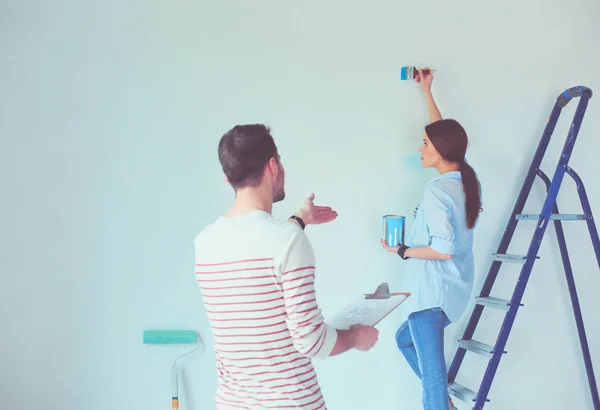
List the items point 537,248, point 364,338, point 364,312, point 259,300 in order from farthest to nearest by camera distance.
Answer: point 537,248
point 364,312
point 364,338
point 259,300

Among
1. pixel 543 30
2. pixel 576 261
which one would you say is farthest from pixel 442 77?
pixel 576 261

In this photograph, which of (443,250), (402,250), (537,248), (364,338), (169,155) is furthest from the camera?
(169,155)

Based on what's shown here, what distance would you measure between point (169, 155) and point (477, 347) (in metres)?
1.75

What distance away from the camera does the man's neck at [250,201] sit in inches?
58.1

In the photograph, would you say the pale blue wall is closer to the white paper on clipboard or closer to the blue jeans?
the blue jeans

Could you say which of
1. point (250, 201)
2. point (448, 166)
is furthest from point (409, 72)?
point (250, 201)

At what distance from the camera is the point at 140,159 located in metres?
2.94

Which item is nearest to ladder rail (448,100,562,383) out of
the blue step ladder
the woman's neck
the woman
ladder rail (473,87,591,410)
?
the blue step ladder

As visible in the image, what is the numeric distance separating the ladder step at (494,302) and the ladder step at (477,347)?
189 millimetres

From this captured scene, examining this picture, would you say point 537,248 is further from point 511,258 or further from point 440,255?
point 440,255

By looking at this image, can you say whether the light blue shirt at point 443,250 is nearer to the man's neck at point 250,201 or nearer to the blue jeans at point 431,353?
the blue jeans at point 431,353

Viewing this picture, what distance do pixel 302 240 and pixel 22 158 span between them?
2.06 m

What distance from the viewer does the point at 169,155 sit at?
116 inches

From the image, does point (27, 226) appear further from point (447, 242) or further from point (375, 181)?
→ point (447, 242)
